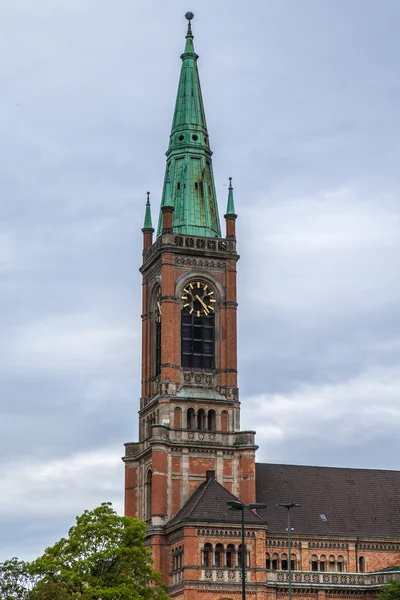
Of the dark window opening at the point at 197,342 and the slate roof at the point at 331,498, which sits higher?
the dark window opening at the point at 197,342

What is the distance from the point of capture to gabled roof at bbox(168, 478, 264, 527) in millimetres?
105938

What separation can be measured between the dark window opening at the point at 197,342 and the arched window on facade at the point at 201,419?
469cm

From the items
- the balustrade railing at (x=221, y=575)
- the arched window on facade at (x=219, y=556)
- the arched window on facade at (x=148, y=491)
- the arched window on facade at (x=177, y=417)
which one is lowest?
the balustrade railing at (x=221, y=575)

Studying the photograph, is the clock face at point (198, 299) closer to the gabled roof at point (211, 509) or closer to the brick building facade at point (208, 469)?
the brick building facade at point (208, 469)

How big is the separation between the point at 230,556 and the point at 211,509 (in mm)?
4305

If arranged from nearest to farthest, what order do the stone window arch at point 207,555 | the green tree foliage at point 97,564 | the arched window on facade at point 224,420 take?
the green tree foliage at point 97,564
the stone window arch at point 207,555
the arched window on facade at point 224,420

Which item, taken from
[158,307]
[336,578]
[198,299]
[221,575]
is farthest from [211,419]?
[336,578]

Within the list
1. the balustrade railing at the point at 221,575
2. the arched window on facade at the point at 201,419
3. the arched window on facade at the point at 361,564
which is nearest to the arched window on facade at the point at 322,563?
the arched window on facade at the point at 361,564

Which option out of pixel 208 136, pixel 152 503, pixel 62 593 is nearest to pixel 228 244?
pixel 208 136

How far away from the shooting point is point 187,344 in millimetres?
119750

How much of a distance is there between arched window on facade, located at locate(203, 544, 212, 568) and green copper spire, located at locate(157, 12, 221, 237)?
3248 cm

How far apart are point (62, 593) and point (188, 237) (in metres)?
49.3

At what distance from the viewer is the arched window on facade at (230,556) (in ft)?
346

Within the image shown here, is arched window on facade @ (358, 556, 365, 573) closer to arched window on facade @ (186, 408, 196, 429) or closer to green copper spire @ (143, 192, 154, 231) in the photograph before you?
arched window on facade @ (186, 408, 196, 429)
